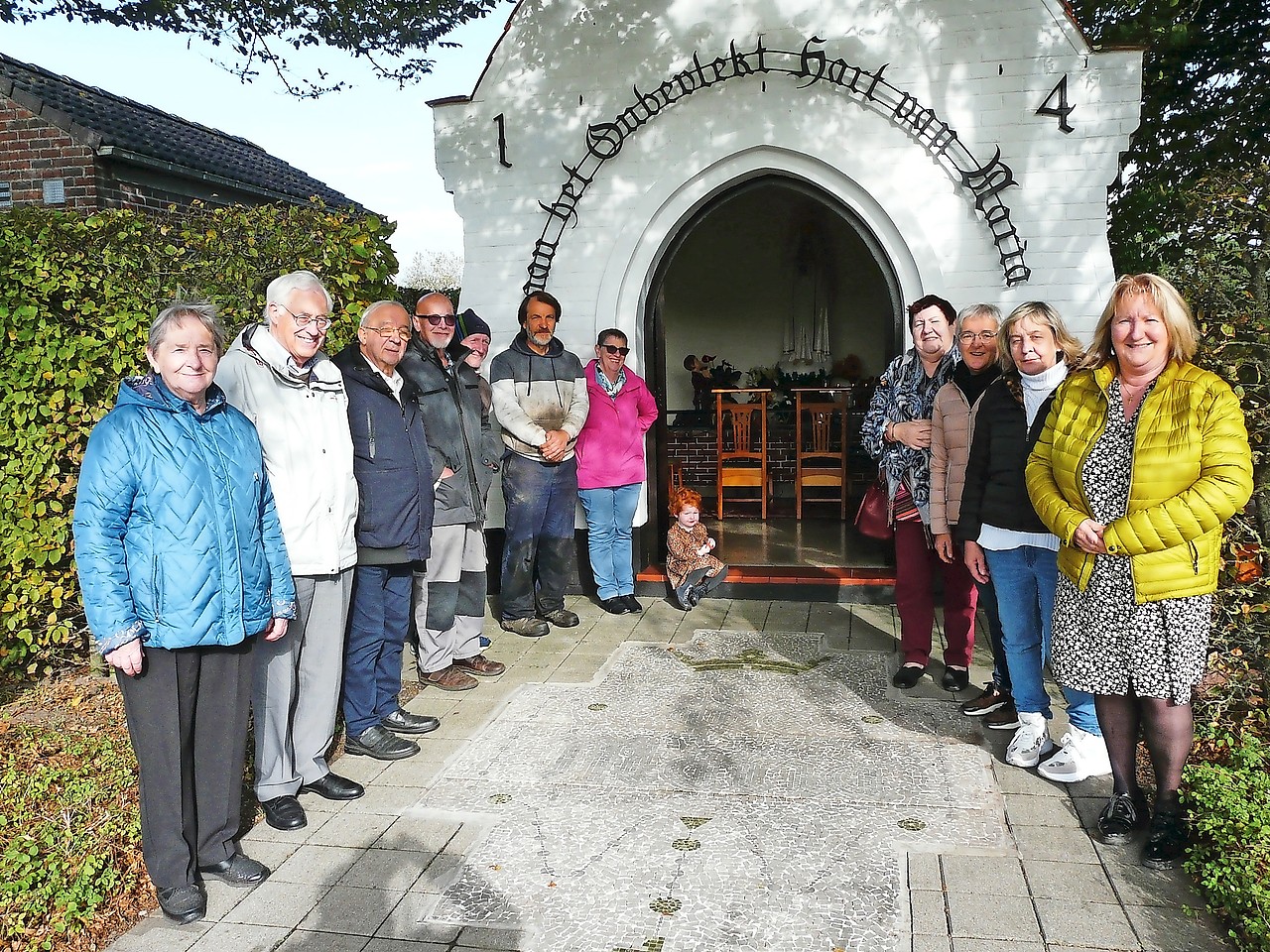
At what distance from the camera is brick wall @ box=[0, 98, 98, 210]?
33.7ft

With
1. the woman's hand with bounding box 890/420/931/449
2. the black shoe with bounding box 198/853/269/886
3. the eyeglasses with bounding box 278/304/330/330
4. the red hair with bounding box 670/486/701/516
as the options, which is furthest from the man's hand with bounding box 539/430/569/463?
the black shoe with bounding box 198/853/269/886

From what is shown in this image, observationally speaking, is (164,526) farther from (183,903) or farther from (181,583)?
(183,903)

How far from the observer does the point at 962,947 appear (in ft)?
8.50

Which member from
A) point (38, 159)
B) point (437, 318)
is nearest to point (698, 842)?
point (437, 318)

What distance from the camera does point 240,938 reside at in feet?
8.86

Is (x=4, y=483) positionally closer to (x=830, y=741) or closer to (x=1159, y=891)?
(x=830, y=741)

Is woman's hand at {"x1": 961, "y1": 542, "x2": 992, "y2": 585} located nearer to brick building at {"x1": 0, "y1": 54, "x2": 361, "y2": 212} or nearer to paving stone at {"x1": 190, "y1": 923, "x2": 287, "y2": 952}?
paving stone at {"x1": 190, "y1": 923, "x2": 287, "y2": 952}

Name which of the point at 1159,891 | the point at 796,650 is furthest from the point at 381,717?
the point at 1159,891

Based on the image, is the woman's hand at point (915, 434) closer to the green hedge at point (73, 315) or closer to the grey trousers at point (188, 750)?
the green hedge at point (73, 315)

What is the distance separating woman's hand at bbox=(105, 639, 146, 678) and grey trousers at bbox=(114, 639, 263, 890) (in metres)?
0.05

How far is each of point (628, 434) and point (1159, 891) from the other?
383cm

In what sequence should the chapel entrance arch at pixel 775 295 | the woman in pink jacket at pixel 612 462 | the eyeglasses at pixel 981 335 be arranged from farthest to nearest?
the chapel entrance arch at pixel 775 295
the woman in pink jacket at pixel 612 462
the eyeglasses at pixel 981 335

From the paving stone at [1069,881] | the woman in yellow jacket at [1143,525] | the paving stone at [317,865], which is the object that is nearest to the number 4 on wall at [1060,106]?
the woman in yellow jacket at [1143,525]

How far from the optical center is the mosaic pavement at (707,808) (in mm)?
2766
